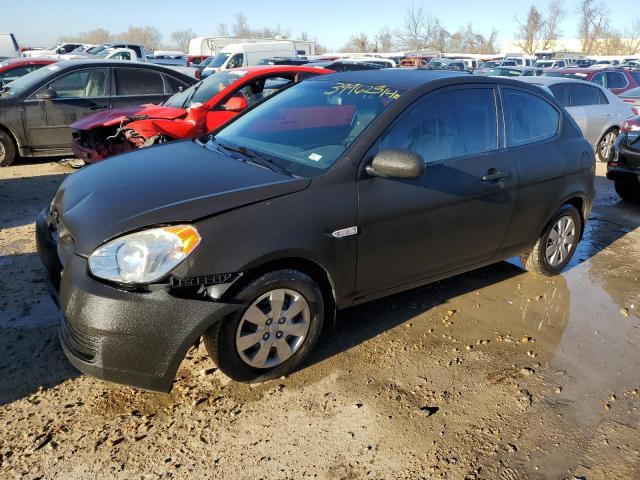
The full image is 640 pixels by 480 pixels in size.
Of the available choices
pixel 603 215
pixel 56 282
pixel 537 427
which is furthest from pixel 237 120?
pixel 603 215

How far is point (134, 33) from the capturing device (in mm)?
102000

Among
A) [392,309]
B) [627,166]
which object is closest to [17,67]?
[392,309]

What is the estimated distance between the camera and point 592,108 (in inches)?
407

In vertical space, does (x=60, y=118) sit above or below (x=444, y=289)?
above

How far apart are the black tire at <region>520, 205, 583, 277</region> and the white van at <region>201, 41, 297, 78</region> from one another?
1780 cm

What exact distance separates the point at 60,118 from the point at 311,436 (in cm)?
729

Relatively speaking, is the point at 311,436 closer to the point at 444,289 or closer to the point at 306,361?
the point at 306,361

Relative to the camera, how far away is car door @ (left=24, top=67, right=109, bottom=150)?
8133 mm

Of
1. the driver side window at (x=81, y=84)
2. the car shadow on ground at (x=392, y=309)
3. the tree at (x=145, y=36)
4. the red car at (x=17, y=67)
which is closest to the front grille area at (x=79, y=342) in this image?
the car shadow on ground at (x=392, y=309)

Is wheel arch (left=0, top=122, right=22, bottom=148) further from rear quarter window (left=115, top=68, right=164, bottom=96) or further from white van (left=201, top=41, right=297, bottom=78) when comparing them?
white van (left=201, top=41, right=297, bottom=78)

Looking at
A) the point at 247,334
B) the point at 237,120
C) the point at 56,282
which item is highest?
the point at 237,120

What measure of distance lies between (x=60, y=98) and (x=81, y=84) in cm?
40

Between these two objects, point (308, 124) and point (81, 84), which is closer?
point (308, 124)

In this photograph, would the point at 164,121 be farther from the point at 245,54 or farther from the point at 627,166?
the point at 245,54
